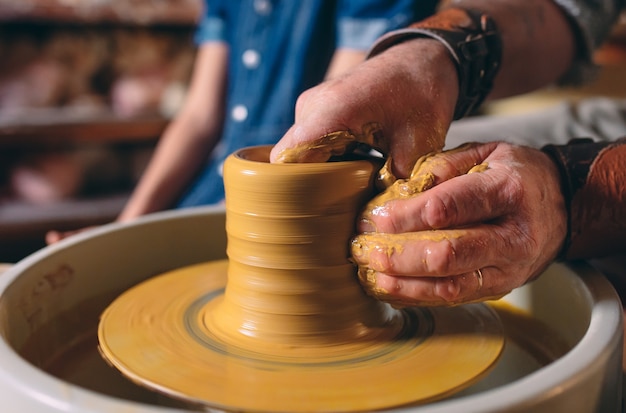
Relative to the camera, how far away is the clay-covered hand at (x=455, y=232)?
0.57 meters

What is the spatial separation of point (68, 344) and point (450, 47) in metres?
0.63

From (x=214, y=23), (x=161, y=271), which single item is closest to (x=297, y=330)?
(x=161, y=271)

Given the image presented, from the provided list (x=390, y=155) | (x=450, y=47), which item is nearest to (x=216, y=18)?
(x=450, y=47)

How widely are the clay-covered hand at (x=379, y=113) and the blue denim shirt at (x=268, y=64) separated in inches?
29.6

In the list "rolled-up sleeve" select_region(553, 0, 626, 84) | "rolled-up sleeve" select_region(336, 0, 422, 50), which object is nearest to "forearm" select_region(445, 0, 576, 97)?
"rolled-up sleeve" select_region(553, 0, 626, 84)

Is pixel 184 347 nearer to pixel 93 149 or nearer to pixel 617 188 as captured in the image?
pixel 617 188

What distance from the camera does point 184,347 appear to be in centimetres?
66

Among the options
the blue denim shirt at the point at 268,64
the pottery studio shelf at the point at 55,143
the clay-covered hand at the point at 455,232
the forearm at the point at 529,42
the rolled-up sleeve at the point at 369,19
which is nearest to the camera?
the clay-covered hand at the point at 455,232

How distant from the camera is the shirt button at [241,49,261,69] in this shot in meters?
1.59

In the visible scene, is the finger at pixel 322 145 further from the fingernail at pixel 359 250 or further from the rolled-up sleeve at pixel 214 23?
the rolled-up sleeve at pixel 214 23

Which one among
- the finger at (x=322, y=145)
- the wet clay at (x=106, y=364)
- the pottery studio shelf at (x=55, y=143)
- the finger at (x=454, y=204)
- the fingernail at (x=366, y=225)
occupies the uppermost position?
the finger at (x=322, y=145)

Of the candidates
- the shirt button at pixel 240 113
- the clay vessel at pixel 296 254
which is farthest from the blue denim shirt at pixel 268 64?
the clay vessel at pixel 296 254

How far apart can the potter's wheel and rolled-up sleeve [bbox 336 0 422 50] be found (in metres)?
0.75

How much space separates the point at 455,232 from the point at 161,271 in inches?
22.2
